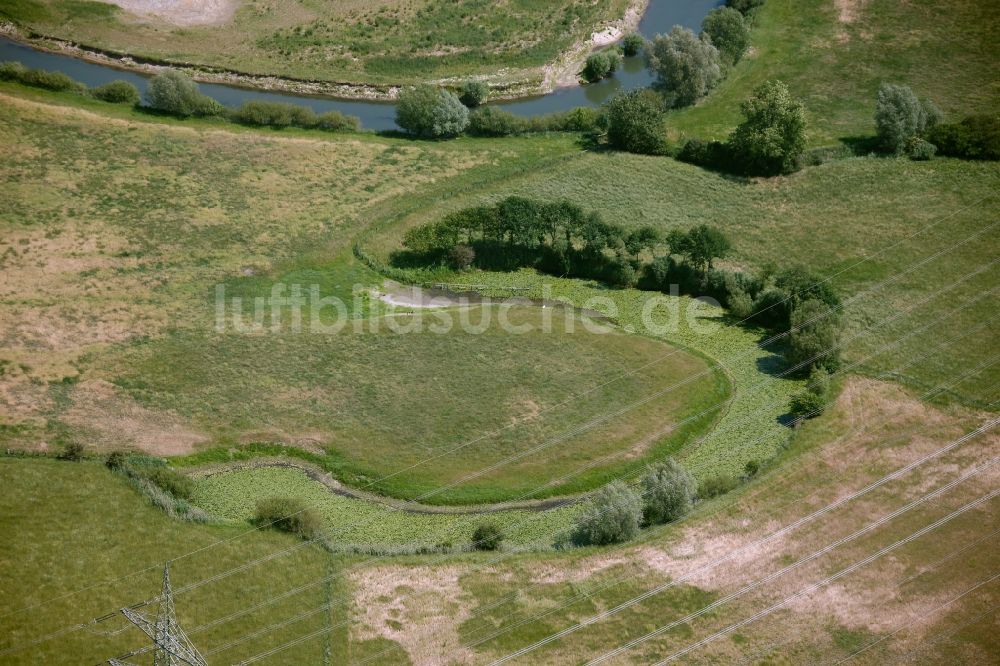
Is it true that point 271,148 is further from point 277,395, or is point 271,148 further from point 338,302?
point 277,395

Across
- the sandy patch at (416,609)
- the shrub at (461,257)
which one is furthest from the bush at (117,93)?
the sandy patch at (416,609)

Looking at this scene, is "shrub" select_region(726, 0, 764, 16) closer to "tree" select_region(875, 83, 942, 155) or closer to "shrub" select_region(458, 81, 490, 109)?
"tree" select_region(875, 83, 942, 155)

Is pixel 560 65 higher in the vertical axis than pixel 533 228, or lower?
higher

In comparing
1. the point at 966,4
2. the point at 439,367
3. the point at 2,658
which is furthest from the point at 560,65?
the point at 2,658

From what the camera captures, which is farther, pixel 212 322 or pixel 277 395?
pixel 212 322

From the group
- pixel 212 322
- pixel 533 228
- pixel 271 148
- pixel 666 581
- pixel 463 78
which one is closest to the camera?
pixel 666 581

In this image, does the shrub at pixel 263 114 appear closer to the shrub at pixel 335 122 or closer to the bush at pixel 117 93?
the shrub at pixel 335 122

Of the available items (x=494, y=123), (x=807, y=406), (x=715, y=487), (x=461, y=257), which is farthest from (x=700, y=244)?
(x=494, y=123)
